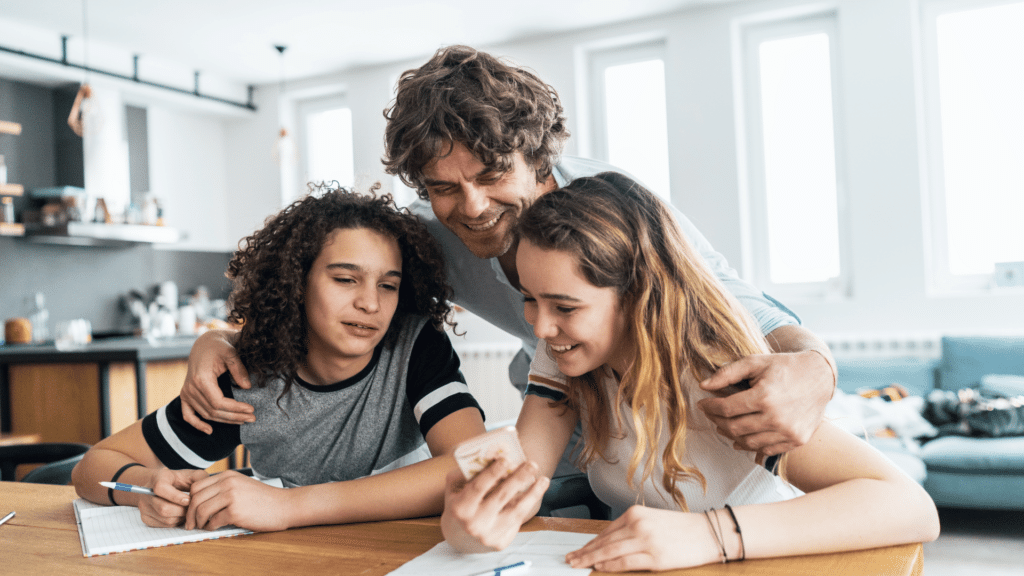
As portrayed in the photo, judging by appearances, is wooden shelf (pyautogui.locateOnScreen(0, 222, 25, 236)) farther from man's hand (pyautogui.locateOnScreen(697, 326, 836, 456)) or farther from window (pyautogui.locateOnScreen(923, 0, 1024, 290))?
window (pyautogui.locateOnScreen(923, 0, 1024, 290))

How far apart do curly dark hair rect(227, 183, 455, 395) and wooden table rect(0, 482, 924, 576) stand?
0.40 meters

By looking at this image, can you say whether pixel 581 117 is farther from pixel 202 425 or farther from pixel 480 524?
pixel 480 524

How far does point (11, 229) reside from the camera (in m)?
4.46

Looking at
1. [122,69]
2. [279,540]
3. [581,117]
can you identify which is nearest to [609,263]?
[279,540]

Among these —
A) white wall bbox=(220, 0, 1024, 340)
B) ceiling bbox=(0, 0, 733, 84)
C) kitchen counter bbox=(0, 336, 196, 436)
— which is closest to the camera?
kitchen counter bbox=(0, 336, 196, 436)

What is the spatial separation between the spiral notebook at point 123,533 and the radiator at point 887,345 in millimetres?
3507

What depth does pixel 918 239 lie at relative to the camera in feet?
13.7

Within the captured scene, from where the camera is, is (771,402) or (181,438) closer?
(771,402)

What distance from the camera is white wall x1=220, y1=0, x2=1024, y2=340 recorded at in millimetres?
4168

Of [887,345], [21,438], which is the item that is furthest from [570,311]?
[887,345]

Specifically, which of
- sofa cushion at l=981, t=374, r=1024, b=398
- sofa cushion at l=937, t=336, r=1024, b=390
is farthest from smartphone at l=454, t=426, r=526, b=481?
sofa cushion at l=937, t=336, r=1024, b=390

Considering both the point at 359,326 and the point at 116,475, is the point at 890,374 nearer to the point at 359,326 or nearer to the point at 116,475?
the point at 359,326

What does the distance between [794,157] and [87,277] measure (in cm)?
472

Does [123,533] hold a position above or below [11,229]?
below
